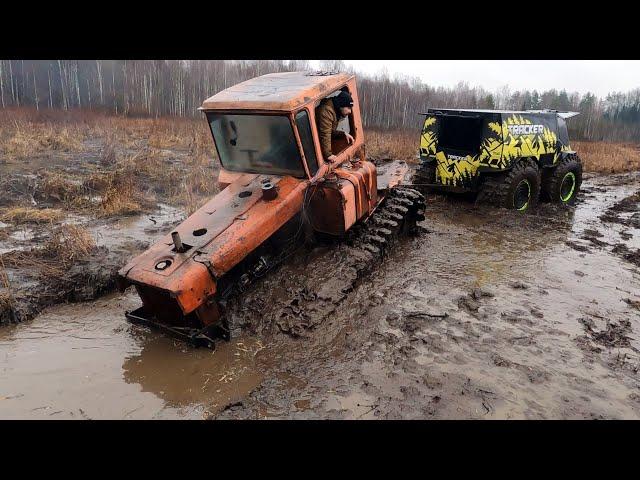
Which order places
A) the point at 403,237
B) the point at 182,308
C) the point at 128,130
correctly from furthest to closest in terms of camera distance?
the point at 128,130 < the point at 403,237 < the point at 182,308

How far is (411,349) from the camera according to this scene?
15.1 feet

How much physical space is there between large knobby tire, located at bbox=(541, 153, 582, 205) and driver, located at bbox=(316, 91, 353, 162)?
736 centimetres

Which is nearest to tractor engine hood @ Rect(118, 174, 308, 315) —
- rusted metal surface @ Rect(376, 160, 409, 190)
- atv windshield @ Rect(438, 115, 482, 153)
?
rusted metal surface @ Rect(376, 160, 409, 190)

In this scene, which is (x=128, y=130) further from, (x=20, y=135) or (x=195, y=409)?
(x=195, y=409)

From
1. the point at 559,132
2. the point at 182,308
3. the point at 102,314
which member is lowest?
the point at 102,314

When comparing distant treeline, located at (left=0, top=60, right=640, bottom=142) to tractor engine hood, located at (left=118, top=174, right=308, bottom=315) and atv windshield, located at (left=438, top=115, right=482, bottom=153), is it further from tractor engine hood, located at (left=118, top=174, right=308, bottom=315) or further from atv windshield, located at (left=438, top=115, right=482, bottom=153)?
tractor engine hood, located at (left=118, top=174, right=308, bottom=315)

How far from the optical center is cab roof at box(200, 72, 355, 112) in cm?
498

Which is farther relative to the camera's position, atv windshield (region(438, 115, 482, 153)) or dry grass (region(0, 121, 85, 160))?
dry grass (region(0, 121, 85, 160))

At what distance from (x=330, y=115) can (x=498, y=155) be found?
533 cm

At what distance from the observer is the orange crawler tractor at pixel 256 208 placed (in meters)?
4.46

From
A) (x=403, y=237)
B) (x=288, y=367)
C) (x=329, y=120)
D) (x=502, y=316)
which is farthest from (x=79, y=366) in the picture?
(x=403, y=237)

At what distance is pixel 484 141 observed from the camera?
941 cm

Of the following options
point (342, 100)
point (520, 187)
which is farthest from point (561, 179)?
point (342, 100)

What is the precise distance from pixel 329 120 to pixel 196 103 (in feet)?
129
